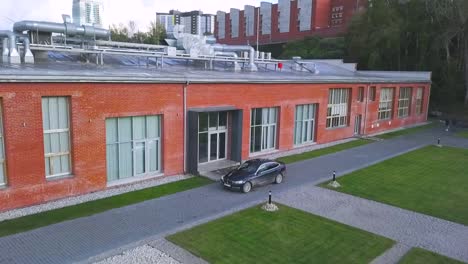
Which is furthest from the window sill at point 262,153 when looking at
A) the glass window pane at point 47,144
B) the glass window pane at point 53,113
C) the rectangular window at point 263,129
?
the glass window pane at point 47,144

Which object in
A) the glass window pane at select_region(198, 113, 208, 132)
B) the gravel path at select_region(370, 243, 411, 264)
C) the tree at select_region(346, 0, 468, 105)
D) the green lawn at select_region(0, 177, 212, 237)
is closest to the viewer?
the gravel path at select_region(370, 243, 411, 264)

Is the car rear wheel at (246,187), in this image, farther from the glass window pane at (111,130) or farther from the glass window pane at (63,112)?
the glass window pane at (63,112)

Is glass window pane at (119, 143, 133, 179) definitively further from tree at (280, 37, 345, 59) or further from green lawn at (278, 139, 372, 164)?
tree at (280, 37, 345, 59)

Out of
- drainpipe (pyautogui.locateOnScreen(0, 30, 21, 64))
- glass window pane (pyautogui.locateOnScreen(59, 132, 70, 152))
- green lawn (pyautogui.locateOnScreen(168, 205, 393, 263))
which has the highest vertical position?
drainpipe (pyautogui.locateOnScreen(0, 30, 21, 64))

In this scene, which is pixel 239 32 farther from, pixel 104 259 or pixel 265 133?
pixel 104 259

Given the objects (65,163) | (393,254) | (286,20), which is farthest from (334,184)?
(286,20)

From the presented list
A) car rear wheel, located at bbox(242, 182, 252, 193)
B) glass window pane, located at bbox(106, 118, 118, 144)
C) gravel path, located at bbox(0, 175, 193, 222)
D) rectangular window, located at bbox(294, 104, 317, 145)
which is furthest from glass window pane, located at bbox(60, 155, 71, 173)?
rectangular window, located at bbox(294, 104, 317, 145)

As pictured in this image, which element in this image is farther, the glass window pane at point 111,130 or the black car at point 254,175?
the black car at point 254,175

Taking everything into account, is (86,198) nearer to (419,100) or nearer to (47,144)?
(47,144)
